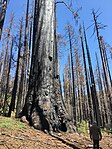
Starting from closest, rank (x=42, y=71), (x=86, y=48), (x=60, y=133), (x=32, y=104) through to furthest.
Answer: (x=60, y=133) → (x=32, y=104) → (x=42, y=71) → (x=86, y=48)

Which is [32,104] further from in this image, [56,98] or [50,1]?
[50,1]

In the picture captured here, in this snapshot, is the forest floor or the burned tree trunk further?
the burned tree trunk

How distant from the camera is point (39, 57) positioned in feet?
20.8

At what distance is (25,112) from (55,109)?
96cm

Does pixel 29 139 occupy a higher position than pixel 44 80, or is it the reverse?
pixel 44 80

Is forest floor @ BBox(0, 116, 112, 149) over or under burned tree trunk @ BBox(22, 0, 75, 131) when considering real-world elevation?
under

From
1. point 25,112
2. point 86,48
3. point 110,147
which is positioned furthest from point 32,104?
point 86,48

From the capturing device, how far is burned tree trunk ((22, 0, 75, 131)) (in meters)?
5.31

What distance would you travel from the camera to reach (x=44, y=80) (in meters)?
5.87

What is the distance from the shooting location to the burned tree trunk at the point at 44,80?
5.31 metres

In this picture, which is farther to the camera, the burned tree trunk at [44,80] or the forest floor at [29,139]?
the burned tree trunk at [44,80]

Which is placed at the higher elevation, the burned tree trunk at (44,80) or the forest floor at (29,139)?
the burned tree trunk at (44,80)

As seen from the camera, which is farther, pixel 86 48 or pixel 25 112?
pixel 86 48

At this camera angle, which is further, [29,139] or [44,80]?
[44,80]
